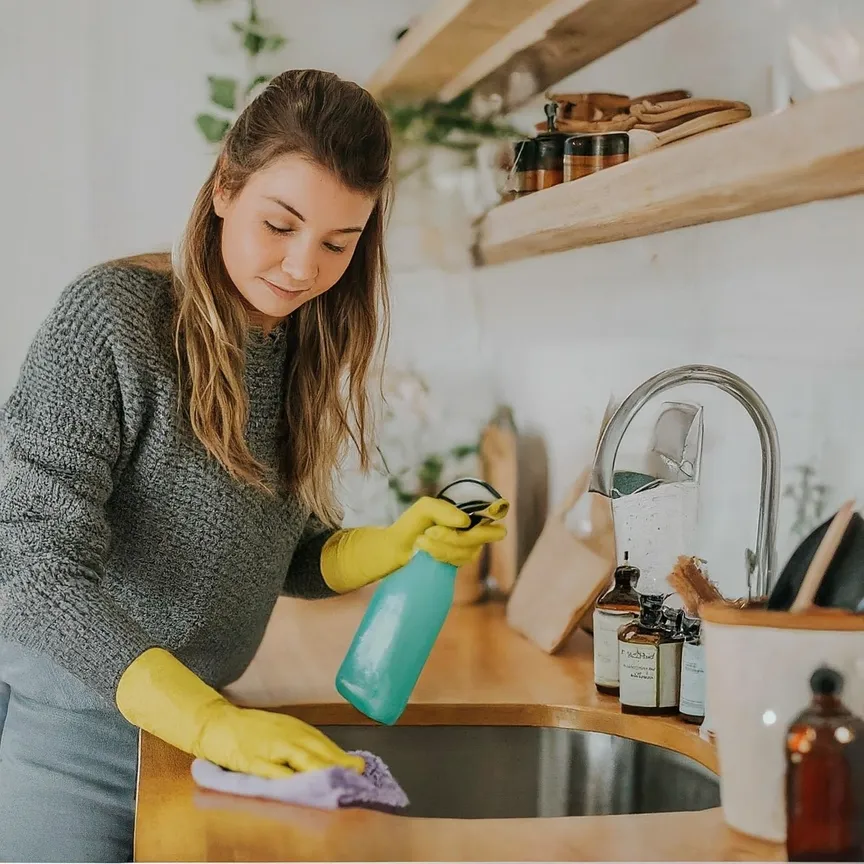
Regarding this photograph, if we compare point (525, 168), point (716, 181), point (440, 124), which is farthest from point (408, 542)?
point (440, 124)

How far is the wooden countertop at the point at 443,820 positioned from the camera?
896mm

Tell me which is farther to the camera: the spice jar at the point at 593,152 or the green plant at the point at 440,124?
the green plant at the point at 440,124

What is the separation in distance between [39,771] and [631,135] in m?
0.98

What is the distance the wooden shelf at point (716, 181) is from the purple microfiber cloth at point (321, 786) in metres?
0.64

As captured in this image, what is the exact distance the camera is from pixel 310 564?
4.89 ft

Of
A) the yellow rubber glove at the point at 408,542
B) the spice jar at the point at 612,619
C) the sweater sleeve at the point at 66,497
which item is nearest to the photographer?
the sweater sleeve at the point at 66,497

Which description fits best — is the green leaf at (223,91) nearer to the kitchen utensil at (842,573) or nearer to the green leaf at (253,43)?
the green leaf at (253,43)

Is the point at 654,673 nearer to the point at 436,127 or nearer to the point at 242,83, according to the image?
the point at 436,127

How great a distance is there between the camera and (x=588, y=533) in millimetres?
1739

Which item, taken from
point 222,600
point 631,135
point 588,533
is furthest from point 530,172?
point 222,600

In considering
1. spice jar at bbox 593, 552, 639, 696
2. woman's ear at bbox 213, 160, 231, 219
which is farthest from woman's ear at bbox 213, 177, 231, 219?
spice jar at bbox 593, 552, 639, 696

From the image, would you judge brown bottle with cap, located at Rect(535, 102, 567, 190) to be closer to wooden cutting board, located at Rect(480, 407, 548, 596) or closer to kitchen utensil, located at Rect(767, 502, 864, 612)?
wooden cutting board, located at Rect(480, 407, 548, 596)

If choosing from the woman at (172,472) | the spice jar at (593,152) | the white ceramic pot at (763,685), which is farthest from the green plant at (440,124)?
the white ceramic pot at (763,685)

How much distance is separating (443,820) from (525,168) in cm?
103
